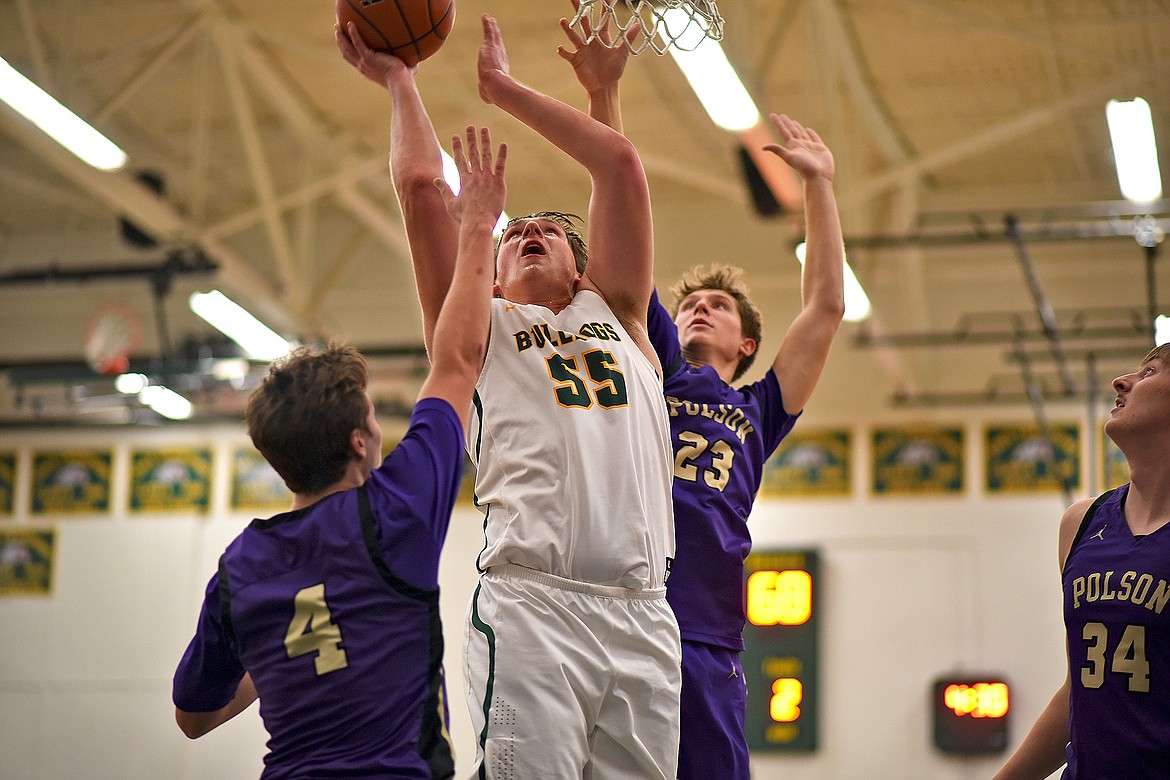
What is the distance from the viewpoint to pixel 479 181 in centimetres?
291

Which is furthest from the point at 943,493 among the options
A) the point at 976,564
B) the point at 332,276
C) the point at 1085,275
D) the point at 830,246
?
the point at 830,246

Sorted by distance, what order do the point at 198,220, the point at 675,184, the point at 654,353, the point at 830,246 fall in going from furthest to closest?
the point at 675,184
the point at 198,220
the point at 830,246
the point at 654,353

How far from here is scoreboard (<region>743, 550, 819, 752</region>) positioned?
11539 millimetres

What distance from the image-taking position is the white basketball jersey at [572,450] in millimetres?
2902

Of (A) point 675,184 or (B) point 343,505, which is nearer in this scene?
(B) point 343,505

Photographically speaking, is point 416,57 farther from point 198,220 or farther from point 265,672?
point 198,220

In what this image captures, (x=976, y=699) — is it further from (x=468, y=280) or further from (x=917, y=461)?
(x=468, y=280)

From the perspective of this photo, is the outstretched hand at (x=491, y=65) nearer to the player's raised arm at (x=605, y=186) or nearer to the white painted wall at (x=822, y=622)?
the player's raised arm at (x=605, y=186)

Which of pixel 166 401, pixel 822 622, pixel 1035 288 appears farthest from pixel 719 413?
pixel 166 401

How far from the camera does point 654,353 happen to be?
3324 mm

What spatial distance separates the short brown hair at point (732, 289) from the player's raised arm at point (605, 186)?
84cm

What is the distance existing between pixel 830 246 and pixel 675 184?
378 inches

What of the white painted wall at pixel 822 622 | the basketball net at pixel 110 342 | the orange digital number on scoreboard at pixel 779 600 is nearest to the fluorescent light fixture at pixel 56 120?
the basketball net at pixel 110 342

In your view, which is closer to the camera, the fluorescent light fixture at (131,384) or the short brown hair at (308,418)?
the short brown hair at (308,418)
